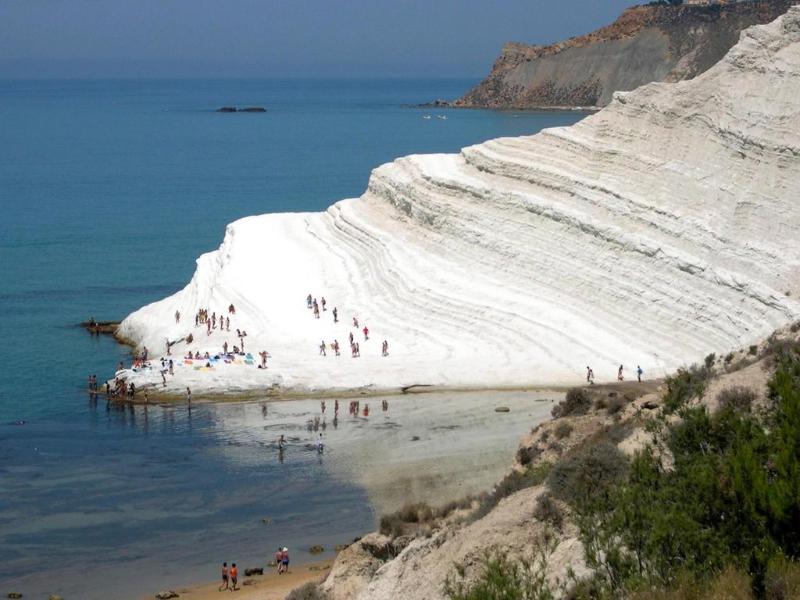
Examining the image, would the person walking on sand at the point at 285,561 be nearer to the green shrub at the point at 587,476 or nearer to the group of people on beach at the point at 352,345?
the green shrub at the point at 587,476

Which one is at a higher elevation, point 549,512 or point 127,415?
point 549,512

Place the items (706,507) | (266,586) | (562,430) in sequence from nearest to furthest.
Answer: (706,507)
(562,430)
(266,586)

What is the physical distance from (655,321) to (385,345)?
21.3ft

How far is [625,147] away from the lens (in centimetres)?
3597

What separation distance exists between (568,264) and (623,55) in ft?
376

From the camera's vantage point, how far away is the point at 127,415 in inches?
1205

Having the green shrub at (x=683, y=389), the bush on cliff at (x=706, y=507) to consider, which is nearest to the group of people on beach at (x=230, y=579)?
the green shrub at (x=683, y=389)

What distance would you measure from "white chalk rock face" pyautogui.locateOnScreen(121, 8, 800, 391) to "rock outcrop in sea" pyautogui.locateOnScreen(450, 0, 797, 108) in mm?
95719

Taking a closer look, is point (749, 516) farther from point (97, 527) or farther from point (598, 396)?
point (97, 527)

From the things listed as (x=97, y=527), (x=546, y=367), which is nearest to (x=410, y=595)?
(x=97, y=527)

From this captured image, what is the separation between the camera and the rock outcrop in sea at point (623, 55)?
137500 millimetres

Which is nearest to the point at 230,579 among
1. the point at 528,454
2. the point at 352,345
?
the point at 528,454

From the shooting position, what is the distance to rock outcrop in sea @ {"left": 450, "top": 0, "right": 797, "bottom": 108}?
138m

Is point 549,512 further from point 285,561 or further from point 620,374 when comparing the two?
Result: point 620,374
